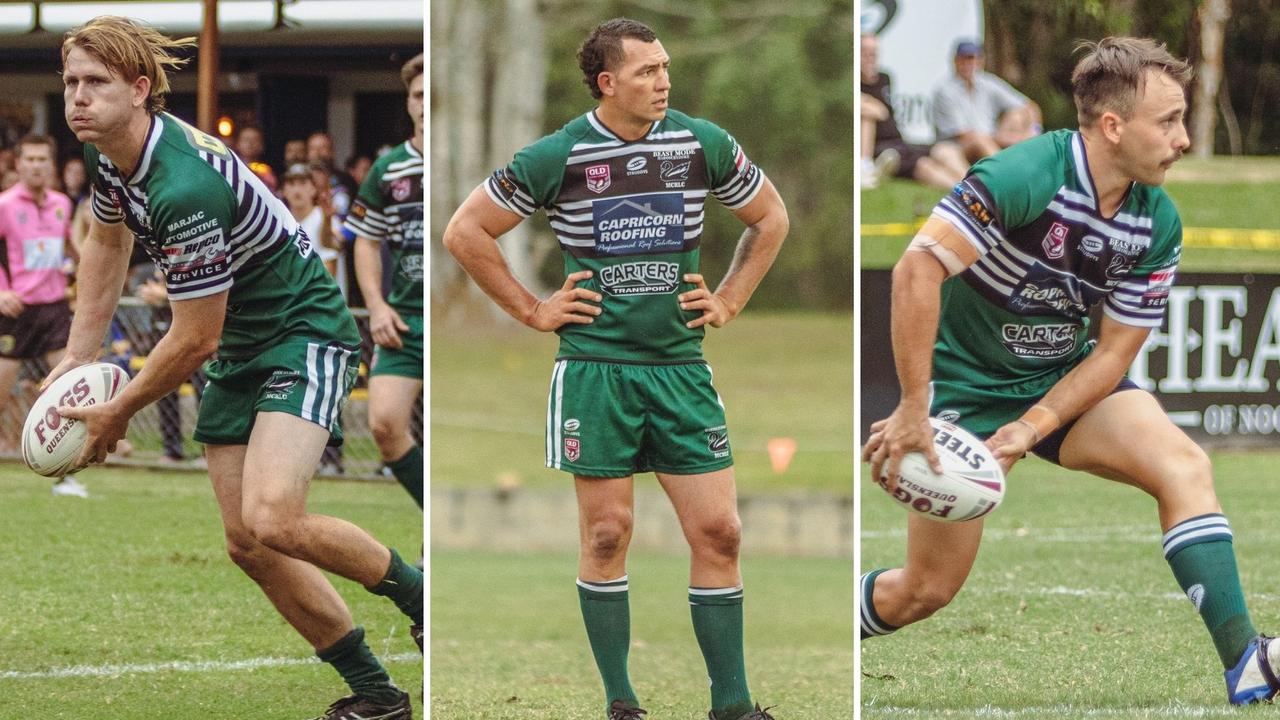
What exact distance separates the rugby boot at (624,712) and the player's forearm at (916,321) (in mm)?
1156

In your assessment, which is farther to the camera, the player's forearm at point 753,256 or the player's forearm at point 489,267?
the player's forearm at point 753,256

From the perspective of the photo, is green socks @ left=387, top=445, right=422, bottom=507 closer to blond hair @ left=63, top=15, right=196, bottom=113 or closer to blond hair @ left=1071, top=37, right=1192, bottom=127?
blond hair @ left=63, top=15, right=196, bottom=113

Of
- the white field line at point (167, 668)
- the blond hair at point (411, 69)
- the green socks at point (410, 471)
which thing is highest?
the blond hair at point (411, 69)

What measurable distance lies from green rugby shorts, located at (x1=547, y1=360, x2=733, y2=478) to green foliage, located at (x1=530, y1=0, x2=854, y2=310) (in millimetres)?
29563

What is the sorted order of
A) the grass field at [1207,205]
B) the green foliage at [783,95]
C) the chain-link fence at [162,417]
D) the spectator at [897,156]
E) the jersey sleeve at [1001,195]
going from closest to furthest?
the jersey sleeve at [1001,195] < the chain-link fence at [162,417] < the grass field at [1207,205] < the spectator at [897,156] < the green foliage at [783,95]

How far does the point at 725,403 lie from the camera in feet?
87.0

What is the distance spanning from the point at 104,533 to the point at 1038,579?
4.15m

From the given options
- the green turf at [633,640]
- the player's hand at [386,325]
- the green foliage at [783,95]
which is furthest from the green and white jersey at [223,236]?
the green foliage at [783,95]

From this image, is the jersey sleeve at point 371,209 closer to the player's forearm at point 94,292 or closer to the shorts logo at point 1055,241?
the player's forearm at point 94,292

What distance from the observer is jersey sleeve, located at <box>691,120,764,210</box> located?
4617 mm

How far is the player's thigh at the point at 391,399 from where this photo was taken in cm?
693

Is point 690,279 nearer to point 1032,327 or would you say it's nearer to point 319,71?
point 1032,327

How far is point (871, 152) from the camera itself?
1280cm

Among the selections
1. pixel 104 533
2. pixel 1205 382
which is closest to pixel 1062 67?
pixel 1205 382
